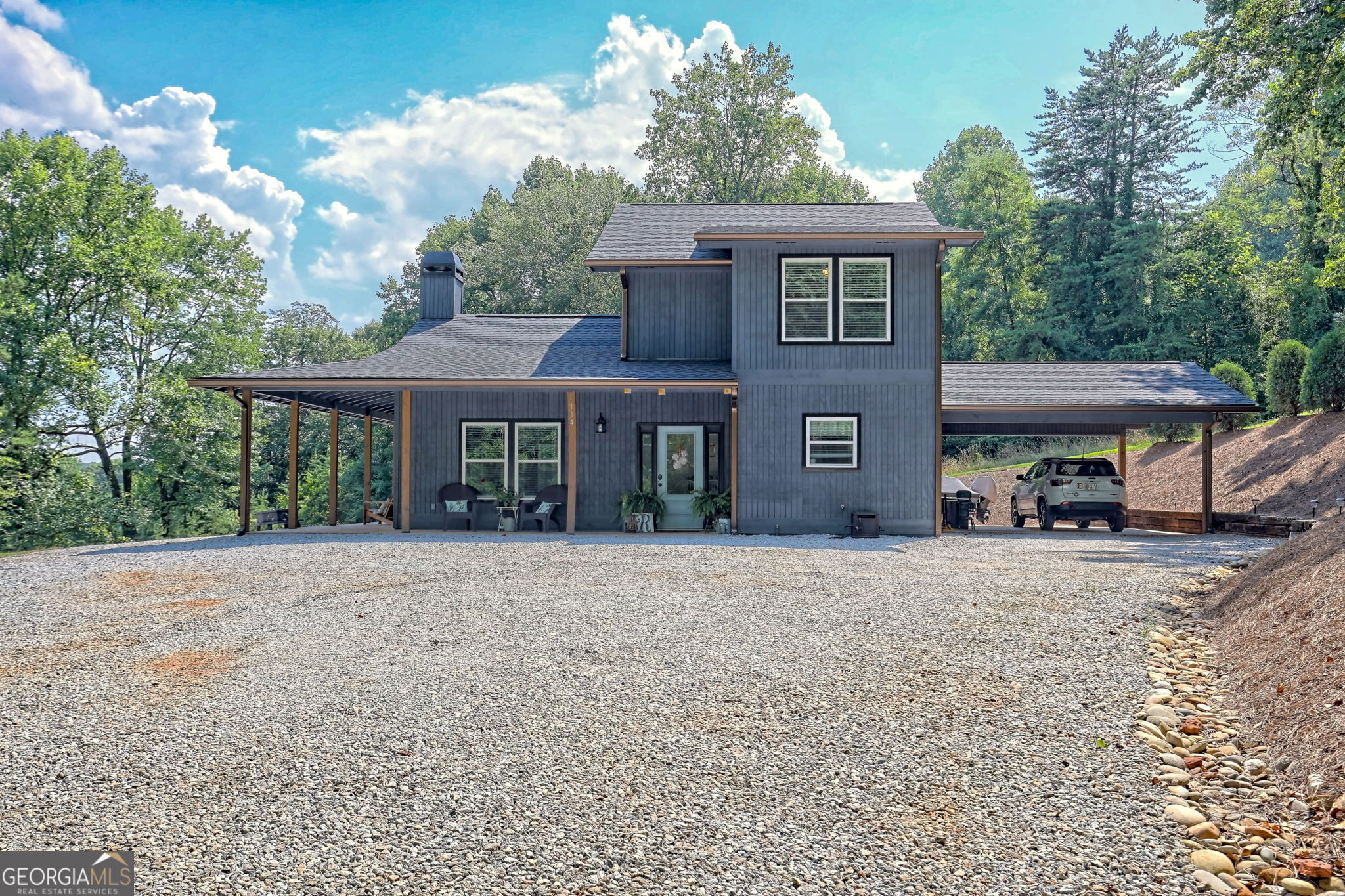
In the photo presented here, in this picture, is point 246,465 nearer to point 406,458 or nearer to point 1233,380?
point 406,458

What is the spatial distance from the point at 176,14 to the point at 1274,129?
24163 mm

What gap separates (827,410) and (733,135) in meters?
26.1

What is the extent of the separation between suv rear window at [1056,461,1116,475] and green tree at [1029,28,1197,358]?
1834 centimetres

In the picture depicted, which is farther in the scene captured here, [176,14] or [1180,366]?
[176,14]

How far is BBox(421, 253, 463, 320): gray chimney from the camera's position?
1872 cm

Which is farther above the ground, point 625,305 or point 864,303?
point 625,305

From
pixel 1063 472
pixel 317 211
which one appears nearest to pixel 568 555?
pixel 1063 472

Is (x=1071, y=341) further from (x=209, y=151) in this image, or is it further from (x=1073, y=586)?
(x=209, y=151)

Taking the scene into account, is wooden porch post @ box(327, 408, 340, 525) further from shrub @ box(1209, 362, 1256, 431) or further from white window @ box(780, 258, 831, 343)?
shrub @ box(1209, 362, 1256, 431)

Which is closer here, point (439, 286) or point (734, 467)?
point (734, 467)

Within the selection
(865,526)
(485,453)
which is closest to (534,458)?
(485,453)

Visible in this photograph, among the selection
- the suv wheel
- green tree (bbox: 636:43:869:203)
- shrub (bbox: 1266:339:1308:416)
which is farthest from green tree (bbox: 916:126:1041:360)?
the suv wheel

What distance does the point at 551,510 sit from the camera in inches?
599

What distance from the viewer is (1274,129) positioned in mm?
13320
